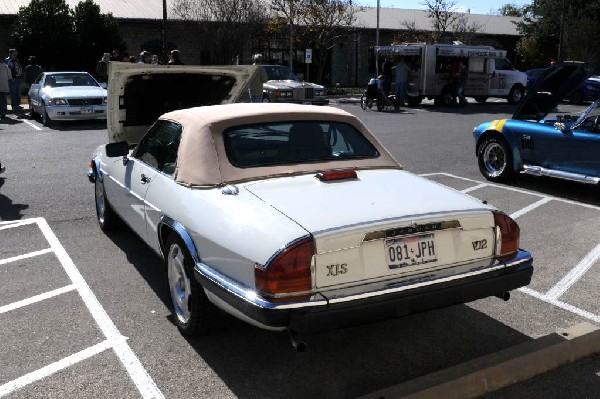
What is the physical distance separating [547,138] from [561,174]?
1.69 feet

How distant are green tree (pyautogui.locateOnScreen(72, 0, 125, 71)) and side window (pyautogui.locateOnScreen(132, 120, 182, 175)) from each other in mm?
25195

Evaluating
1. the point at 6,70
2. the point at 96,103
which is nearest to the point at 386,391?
the point at 96,103

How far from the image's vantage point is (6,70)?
17172mm

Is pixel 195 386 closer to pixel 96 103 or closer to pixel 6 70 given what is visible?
pixel 96 103

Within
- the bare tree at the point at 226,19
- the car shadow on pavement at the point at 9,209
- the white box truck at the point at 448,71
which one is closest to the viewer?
the car shadow on pavement at the point at 9,209

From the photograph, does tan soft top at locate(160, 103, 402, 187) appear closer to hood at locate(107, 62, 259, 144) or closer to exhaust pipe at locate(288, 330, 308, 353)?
exhaust pipe at locate(288, 330, 308, 353)

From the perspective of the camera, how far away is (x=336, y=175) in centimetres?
404

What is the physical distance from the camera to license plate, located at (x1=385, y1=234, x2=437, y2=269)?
11.0ft

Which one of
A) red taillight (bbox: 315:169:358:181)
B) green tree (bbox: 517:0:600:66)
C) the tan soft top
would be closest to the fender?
the tan soft top

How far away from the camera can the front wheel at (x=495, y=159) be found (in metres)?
8.94

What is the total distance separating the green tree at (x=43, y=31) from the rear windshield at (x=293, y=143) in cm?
2601

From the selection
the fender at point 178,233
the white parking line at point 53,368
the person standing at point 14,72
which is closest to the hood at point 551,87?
the fender at point 178,233

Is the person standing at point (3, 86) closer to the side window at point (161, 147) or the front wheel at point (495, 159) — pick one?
the front wheel at point (495, 159)

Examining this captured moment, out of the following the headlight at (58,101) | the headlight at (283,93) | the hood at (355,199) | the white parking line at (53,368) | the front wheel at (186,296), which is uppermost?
the headlight at (283,93)
